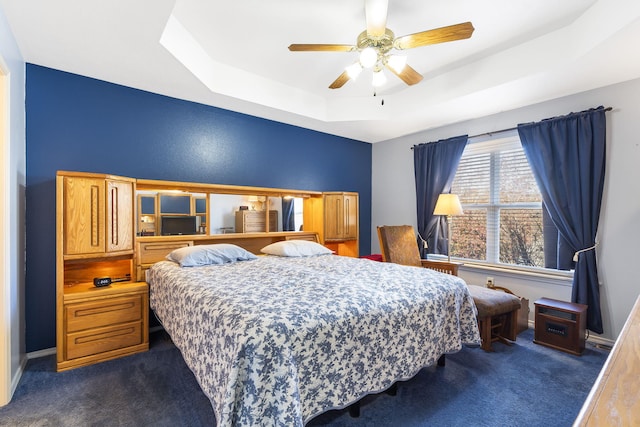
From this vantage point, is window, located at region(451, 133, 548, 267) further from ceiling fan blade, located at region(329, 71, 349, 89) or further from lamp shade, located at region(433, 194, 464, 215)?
ceiling fan blade, located at region(329, 71, 349, 89)

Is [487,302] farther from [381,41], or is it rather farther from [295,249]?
[381,41]

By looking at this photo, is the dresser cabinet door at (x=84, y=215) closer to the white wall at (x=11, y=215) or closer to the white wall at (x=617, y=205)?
the white wall at (x=11, y=215)

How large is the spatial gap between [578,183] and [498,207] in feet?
2.88

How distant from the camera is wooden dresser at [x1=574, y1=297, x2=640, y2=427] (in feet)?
1.94

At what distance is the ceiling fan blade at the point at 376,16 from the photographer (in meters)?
1.88

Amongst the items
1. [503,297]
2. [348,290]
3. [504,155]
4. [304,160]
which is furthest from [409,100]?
[348,290]

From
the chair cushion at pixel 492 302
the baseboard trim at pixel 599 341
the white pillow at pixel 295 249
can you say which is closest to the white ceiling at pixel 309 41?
the white pillow at pixel 295 249

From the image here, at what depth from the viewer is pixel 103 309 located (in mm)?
2529

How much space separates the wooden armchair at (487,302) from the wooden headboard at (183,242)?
123cm

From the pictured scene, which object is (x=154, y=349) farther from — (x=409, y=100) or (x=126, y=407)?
(x=409, y=100)

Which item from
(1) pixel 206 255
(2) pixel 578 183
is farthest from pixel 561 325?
(1) pixel 206 255

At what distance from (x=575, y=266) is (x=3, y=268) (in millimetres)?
4736

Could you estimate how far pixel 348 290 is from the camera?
75.0 inches

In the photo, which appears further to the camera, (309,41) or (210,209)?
(210,209)
